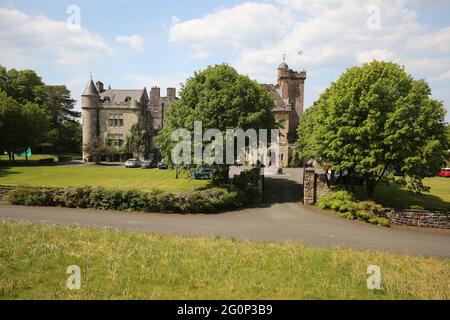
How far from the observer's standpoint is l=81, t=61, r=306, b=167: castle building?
61.6 meters

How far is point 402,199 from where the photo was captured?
29078 mm

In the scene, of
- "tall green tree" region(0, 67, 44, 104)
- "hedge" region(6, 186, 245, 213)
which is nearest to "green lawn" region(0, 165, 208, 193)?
"hedge" region(6, 186, 245, 213)

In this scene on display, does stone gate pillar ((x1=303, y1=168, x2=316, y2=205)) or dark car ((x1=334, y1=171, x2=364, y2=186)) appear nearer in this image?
stone gate pillar ((x1=303, y1=168, x2=316, y2=205))

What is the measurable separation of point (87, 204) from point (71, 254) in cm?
1213

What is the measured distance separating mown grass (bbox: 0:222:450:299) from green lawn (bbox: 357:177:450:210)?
13.7 meters

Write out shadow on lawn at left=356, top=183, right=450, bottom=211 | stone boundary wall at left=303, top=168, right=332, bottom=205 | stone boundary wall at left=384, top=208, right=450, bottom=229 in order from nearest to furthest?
stone boundary wall at left=384, top=208, right=450, bottom=229, shadow on lawn at left=356, top=183, right=450, bottom=211, stone boundary wall at left=303, top=168, right=332, bottom=205

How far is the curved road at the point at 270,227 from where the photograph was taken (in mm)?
17391

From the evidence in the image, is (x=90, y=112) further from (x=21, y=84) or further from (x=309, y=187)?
(x=309, y=187)

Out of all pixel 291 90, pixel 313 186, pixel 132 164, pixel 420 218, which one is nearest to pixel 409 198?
pixel 420 218

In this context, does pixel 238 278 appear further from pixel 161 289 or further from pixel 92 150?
pixel 92 150

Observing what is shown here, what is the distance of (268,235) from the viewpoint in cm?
1812

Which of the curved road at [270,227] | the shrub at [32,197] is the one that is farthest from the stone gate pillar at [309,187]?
the shrub at [32,197]

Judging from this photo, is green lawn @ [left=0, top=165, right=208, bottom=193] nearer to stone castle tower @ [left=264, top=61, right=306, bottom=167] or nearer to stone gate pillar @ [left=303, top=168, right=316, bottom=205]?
stone gate pillar @ [left=303, top=168, right=316, bottom=205]

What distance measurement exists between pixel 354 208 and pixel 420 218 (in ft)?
13.8
